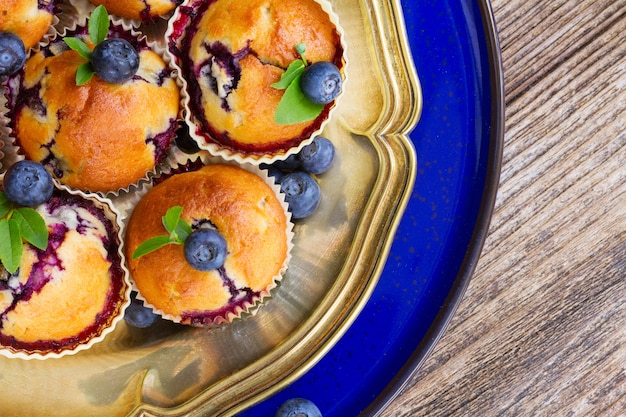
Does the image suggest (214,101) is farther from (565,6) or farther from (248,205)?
(565,6)

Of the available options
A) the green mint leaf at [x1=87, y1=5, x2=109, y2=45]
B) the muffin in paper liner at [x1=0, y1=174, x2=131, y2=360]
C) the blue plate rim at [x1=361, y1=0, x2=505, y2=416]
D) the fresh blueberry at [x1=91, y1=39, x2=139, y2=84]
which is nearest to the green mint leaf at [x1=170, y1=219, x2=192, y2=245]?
the muffin in paper liner at [x1=0, y1=174, x2=131, y2=360]

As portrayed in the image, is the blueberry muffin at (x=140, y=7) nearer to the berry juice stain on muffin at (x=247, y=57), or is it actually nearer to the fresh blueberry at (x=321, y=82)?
the berry juice stain on muffin at (x=247, y=57)

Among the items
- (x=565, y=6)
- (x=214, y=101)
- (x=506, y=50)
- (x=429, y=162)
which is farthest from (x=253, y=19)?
(x=565, y=6)

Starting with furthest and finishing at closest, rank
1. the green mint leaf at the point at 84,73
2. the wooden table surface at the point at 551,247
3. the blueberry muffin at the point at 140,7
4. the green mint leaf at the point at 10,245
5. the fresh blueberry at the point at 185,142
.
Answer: the wooden table surface at the point at 551,247 < the fresh blueberry at the point at 185,142 < the blueberry muffin at the point at 140,7 < the green mint leaf at the point at 84,73 < the green mint leaf at the point at 10,245

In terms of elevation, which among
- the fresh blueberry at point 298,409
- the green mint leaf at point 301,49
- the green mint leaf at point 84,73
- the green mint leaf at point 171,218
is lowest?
the fresh blueberry at point 298,409

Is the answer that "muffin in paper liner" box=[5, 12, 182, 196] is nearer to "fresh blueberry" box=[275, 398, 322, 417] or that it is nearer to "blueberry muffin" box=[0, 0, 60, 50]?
"blueberry muffin" box=[0, 0, 60, 50]

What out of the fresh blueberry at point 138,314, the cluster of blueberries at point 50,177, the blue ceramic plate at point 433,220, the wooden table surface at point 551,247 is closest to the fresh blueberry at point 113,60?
the cluster of blueberries at point 50,177

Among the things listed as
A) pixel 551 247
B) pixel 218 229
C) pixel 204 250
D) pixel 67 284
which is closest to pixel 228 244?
pixel 218 229
